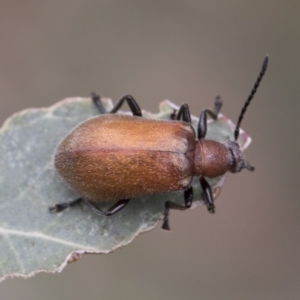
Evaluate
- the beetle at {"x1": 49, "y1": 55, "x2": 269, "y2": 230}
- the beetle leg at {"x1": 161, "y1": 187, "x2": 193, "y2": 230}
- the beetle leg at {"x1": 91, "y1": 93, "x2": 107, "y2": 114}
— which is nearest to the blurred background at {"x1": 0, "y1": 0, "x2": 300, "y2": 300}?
the beetle leg at {"x1": 91, "y1": 93, "x2": 107, "y2": 114}

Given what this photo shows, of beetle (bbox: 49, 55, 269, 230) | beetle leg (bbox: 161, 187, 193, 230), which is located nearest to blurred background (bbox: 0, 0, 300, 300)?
beetle leg (bbox: 161, 187, 193, 230)

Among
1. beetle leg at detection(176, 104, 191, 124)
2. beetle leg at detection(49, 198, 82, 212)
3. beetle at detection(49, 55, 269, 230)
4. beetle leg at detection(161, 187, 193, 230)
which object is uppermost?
beetle leg at detection(176, 104, 191, 124)

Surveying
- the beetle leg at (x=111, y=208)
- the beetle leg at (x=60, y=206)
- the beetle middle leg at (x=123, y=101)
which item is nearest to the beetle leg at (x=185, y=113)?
the beetle middle leg at (x=123, y=101)

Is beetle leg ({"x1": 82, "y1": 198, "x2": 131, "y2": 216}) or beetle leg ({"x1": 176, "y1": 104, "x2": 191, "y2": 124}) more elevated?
beetle leg ({"x1": 176, "y1": 104, "x2": 191, "y2": 124})

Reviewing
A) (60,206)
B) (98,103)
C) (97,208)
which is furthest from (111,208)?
(98,103)

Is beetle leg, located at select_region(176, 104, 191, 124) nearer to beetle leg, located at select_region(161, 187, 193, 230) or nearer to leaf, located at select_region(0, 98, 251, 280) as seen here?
leaf, located at select_region(0, 98, 251, 280)

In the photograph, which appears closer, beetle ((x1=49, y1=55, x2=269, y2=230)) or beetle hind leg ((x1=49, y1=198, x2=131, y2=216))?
beetle ((x1=49, y1=55, x2=269, y2=230))

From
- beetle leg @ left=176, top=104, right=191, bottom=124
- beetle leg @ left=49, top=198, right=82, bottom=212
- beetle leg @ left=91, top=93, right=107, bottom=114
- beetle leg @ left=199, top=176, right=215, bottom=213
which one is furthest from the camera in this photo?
beetle leg @ left=91, top=93, right=107, bottom=114

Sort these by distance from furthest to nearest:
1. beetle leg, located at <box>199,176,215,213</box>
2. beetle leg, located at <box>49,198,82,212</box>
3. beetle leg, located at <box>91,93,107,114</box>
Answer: beetle leg, located at <box>91,93,107,114</box>
beetle leg, located at <box>199,176,215,213</box>
beetle leg, located at <box>49,198,82,212</box>

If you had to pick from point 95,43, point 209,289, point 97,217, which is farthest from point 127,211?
point 95,43
